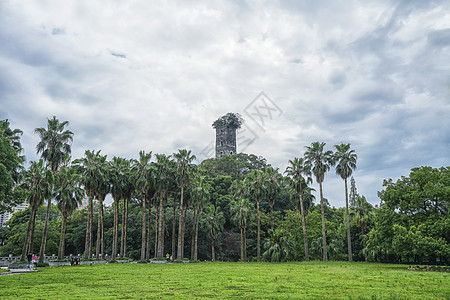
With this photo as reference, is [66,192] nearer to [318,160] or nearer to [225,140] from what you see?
[318,160]

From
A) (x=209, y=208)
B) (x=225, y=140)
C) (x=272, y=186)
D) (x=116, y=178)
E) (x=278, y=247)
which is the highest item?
(x=225, y=140)

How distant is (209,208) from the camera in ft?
178

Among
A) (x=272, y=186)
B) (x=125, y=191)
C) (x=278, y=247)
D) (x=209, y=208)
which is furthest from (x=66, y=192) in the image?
(x=272, y=186)

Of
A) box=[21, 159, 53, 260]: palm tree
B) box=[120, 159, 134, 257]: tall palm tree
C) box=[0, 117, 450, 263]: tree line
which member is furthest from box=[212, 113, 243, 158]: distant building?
box=[21, 159, 53, 260]: palm tree

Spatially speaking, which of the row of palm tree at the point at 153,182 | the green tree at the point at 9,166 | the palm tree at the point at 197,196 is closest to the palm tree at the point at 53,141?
the row of palm tree at the point at 153,182

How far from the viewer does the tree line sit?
1335 inches

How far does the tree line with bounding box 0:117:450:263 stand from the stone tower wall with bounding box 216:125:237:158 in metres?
64.4

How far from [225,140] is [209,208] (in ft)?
292

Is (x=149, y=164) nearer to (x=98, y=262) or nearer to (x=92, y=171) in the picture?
(x=92, y=171)

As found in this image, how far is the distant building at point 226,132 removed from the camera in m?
142

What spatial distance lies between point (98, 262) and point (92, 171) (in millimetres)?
12157

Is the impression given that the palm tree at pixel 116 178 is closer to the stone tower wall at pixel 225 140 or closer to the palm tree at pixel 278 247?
the palm tree at pixel 278 247

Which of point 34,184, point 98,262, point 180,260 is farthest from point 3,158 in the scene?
point 180,260

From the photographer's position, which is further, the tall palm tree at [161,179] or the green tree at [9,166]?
the tall palm tree at [161,179]
